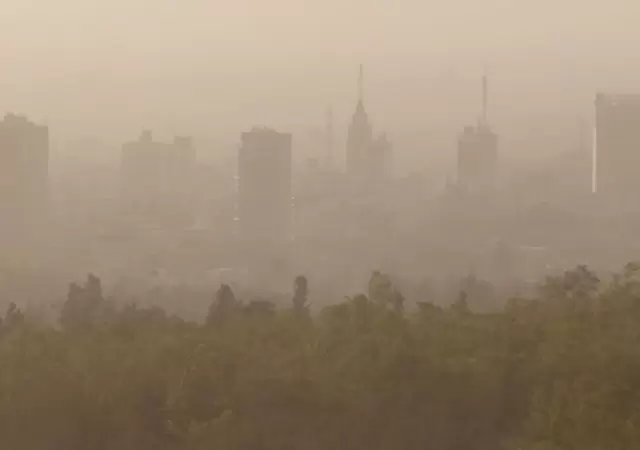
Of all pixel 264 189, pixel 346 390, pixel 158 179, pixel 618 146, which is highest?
pixel 618 146

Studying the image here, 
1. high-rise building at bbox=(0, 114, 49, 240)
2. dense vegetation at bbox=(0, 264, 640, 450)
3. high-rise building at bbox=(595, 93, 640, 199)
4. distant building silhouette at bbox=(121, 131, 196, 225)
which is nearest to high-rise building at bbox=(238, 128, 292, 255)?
A: distant building silhouette at bbox=(121, 131, 196, 225)

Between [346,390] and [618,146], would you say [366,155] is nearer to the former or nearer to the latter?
[618,146]

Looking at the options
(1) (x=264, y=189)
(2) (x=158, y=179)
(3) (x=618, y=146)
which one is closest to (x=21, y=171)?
(2) (x=158, y=179)

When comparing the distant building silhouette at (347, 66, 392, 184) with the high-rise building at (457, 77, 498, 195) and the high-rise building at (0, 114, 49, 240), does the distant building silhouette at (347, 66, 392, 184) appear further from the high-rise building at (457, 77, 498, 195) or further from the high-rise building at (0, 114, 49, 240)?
the high-rise building at (0, 114, 49, 240)

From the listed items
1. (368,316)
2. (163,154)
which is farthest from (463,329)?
(163,154)

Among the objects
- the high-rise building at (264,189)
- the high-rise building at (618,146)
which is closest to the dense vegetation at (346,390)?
the high-rise building at (618,146)
